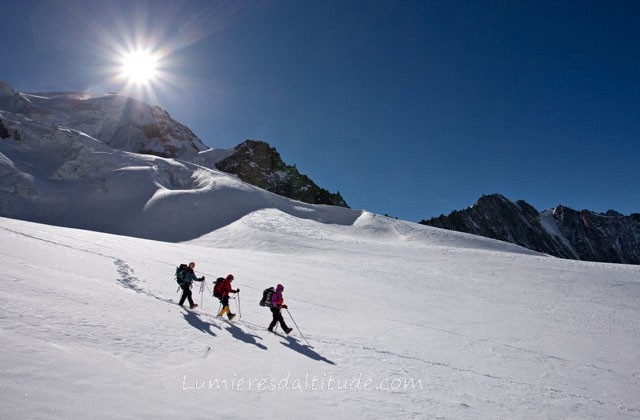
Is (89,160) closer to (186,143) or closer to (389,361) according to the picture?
(389,361)

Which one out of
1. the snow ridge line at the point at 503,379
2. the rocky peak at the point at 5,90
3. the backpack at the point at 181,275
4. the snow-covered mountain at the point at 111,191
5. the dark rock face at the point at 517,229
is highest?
the rocky peak at the point at 5,90

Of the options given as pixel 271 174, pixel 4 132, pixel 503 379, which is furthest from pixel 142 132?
pixel 503 379

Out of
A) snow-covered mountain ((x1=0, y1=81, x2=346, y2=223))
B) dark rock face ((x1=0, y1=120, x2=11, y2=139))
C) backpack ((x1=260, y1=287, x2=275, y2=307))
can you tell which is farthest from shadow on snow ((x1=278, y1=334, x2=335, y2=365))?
dark rock face ((x1=0, y1=120, x2=11, y2=139))

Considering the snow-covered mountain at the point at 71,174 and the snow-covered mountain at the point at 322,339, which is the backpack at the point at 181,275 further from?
the snow-covered mountain at the point at 71,174

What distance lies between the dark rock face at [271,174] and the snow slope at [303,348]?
104 m

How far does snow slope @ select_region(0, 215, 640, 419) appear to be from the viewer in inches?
183

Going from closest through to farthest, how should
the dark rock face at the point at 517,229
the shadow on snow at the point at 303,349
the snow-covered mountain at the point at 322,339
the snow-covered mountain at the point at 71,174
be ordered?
the snow-covered mountain at the point at 322,339
the shadow on snow at the point at 303,349
the snow-covered mountain at the point at 71,174
the dark rock face at the point at 517,229

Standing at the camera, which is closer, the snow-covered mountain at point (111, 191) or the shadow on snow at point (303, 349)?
the shadow on snow at point (303, 349)

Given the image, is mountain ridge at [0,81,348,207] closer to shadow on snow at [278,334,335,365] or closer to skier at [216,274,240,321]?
skier at [216,274,240,321]

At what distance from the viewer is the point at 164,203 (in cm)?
5456

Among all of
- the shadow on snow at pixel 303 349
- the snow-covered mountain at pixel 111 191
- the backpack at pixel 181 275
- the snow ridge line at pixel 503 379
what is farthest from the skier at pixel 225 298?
the snow-covered mountain at pixel 111 191

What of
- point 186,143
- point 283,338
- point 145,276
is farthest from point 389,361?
point 186,143

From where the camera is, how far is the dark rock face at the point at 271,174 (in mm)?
123562

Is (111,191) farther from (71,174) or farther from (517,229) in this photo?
(517,229)
